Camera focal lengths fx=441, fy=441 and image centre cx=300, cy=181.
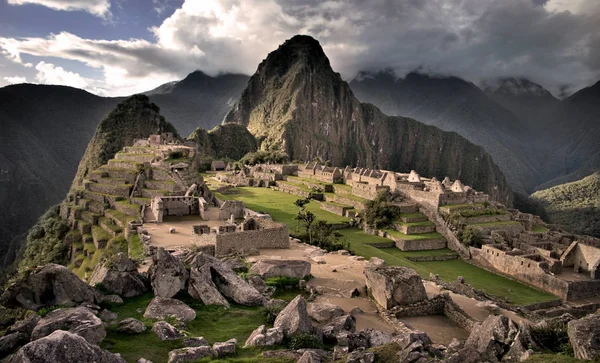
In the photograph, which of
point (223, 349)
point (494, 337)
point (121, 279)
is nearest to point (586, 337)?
point (494, 337)

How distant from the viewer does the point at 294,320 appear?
9.65 m

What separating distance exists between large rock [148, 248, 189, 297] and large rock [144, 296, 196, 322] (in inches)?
23.1

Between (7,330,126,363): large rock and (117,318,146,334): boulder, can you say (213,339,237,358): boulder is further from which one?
(7,330,126,363): large rock

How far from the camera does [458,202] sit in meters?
41.2

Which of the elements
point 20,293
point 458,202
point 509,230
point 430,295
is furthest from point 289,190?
point 20,293

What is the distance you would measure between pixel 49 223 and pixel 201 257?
30684 millimetres

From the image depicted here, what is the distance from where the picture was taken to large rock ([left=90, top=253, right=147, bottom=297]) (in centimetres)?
1152

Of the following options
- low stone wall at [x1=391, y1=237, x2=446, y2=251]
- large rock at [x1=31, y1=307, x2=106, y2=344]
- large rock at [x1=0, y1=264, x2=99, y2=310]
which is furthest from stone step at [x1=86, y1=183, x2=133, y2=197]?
large rock at [x1=31, y1=307, x2=106, y2=344]

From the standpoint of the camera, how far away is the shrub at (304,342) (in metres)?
8.94

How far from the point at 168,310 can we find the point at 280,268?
4.94 meters

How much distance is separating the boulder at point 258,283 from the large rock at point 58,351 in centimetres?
651

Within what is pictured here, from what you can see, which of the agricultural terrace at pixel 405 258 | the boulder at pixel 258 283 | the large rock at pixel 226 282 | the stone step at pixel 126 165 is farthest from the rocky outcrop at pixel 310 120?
the large rock at pixel 226 282

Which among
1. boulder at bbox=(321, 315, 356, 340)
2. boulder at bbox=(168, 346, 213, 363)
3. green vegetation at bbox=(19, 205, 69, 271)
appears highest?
boulder at bbox=(168, 346, 213, 363)

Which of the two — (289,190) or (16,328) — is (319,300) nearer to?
(16,328)
